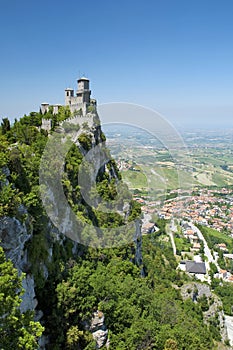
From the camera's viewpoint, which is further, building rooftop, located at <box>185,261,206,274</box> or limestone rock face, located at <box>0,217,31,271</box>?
building rooftop, located at <box>185,261,206,274</box>

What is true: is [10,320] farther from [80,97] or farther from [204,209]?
[204,209]

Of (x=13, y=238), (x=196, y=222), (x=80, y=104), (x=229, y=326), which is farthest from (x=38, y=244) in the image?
(x=196, y=222)

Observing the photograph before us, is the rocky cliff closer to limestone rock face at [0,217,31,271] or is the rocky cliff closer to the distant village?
limestone rock face at [0,217,31,271]

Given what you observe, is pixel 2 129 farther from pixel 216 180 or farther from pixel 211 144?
pixel 211 144

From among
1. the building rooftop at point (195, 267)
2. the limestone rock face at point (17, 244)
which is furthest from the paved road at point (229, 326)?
the limestone rock face at point (17, 244)

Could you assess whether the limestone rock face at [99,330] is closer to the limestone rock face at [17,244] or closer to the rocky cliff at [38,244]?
the rocky cliff at [38,244]

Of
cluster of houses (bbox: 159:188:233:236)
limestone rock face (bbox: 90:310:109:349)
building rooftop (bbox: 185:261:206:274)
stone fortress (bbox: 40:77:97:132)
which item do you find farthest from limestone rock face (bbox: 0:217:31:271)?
cluster of houses (bbox: 159:188:233:236)
